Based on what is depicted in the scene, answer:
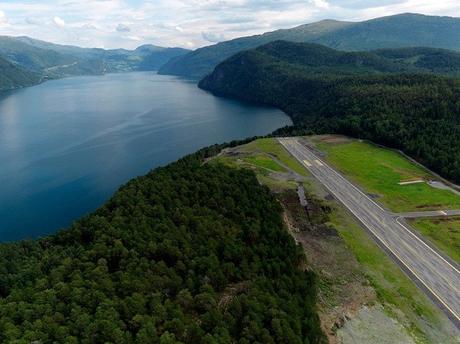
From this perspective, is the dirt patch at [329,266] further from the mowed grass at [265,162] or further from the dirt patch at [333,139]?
the dirt patch at [333,139]

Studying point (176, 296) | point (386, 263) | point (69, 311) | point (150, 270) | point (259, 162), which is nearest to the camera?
point (69, 311)

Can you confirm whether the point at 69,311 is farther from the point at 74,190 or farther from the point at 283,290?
the point at 74,190

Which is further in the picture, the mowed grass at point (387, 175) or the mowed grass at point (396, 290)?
the mowed grass at point (387, 175)

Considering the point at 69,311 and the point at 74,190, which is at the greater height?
the point at 69,311

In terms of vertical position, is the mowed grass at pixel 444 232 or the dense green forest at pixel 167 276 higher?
the dense green forest at pixel 167 276

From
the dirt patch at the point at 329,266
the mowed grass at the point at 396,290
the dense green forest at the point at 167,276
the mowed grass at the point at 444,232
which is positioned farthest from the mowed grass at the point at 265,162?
the mowed grass at the point at 444,232

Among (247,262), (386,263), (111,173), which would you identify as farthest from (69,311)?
(111,173)

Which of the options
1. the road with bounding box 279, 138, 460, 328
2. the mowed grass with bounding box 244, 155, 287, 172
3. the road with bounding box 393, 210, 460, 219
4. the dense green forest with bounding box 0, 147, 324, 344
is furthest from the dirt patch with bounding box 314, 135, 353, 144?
the dense green forest with bounding box 0, 147, 324, 344
